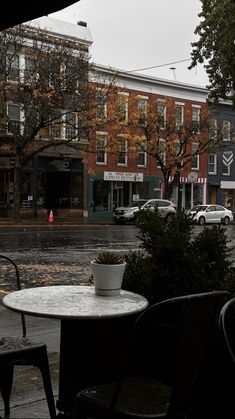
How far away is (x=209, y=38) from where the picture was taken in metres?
26.5

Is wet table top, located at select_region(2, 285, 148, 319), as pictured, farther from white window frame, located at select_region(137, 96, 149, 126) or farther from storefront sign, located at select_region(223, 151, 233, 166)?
storefront sign, located at select_region(223, 151, 233, 166)

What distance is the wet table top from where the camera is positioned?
280 cm

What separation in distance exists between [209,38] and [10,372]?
25.4 m

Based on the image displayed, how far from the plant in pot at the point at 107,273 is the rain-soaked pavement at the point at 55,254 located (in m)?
6.86

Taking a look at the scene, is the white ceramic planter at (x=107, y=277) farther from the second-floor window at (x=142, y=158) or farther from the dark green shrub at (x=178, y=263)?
the second-floor window at (x=142, y=158)

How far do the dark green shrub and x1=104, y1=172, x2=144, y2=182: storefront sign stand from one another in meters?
35.9

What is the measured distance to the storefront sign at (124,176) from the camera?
40.0 metres

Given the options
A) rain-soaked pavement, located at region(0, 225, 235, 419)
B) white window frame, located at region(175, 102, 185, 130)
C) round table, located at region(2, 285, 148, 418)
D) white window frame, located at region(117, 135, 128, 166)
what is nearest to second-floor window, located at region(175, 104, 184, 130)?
white window frame, located at region(175, 102, 185, 130)

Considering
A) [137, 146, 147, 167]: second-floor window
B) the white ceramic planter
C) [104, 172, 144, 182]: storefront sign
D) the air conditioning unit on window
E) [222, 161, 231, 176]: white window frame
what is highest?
[137, 146, 147, 167]: second-floor window

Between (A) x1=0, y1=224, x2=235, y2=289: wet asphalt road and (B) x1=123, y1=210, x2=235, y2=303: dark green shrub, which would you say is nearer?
(B) x1=123, y1=210, x2=235, y2=303: dark green shrub

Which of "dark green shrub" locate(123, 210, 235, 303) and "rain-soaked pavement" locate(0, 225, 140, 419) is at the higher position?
"dark green shrub" locate(123, 210, 235, 303)

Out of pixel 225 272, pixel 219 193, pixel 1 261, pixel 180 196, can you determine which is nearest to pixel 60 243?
pixel 1 261

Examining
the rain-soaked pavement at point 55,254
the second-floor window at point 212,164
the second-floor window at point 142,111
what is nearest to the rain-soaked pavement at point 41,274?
the rain-soaked pavement at point 55,254

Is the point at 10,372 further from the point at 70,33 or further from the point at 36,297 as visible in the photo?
the point at 70,33
